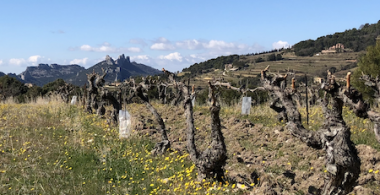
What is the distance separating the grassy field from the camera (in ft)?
18.9

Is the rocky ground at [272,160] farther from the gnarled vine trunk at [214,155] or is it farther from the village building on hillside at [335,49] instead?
the village building on hillside at [335,49]

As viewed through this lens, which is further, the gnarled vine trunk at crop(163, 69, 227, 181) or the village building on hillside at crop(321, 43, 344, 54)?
the village building on hillside at crop(321, 43, 344, 54)

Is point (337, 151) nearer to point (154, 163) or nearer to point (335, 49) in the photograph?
point (154, 163)

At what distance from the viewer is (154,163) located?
24.5 ft

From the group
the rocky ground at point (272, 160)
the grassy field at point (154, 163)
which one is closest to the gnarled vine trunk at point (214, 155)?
the grassy field at point (154, 163)

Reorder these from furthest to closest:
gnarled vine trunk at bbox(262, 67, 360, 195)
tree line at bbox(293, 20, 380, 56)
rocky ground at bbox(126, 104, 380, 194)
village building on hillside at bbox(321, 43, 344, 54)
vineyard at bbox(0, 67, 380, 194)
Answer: village building on hillside at bbox(321, 43, 344, 54), tree line at bbox(293, 20, 380, 56), rocky ground at bbox(126, 104, 380, 194), vineyard at bbox(0, 67, 380, 194), gnarled vine trunk at bbox(262, 67, 360, 195)

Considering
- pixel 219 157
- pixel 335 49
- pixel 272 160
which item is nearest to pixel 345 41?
pixel 335 49

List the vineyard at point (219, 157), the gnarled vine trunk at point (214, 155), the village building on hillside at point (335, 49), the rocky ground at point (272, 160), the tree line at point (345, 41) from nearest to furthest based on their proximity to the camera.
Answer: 1. the vineyard at point (219, 157)
2. the rocky ground at point (272, 160)
3. the gnarled vine trunk at point (214, 155)
4. the tree line at point (345, 41)
5. the village building on hillside at point (335, 49)

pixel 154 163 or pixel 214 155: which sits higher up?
pixel 214 155

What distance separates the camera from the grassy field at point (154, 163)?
575 centimetres

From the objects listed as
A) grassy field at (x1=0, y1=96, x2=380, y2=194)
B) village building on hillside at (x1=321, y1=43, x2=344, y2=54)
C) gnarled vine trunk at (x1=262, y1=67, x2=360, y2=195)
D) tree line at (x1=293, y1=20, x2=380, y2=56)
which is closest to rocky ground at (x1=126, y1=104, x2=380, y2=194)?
grassy field at (x1=0, y1=96, x2=380, y2=194)

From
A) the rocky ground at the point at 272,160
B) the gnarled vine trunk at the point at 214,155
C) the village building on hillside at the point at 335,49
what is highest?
the village building on hillside at the point at 335,49

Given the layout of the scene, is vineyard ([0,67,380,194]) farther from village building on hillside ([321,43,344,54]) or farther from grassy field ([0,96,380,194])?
village building on hillside ([321,43,344,54])

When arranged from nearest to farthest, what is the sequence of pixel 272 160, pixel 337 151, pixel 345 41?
1. pixel 337 151
2. pixel 272 160
3. pixel 345 41
